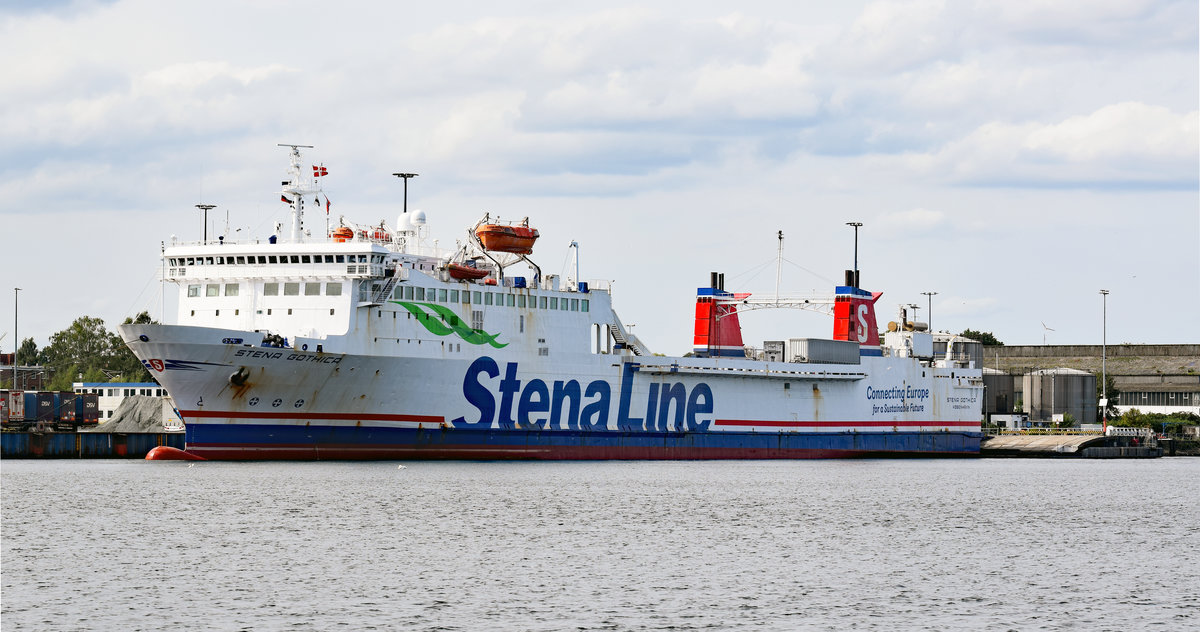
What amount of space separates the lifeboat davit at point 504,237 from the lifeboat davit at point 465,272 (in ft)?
5.70

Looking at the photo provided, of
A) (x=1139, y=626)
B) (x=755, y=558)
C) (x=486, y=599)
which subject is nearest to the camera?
(x=1139, y=626)

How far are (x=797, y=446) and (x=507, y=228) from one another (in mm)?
17990

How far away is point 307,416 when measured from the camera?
50938mm

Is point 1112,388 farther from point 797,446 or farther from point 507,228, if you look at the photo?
point 507,228

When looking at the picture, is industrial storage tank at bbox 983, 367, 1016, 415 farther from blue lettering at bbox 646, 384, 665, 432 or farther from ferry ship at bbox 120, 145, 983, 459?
blue lettering at bbox 646, 384, 665, 432

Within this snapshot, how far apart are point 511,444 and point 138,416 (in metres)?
28.9

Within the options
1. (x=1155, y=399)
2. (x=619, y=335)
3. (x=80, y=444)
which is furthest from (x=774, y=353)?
(x=1155, y=399)

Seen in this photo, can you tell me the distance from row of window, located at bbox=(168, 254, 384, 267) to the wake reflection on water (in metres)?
7.07

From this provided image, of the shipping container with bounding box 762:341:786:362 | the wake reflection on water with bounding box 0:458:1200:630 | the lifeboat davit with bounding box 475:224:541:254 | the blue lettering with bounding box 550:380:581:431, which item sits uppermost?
the lifeboat davit with bounding box 475:224:541:254

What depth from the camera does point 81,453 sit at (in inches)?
2571

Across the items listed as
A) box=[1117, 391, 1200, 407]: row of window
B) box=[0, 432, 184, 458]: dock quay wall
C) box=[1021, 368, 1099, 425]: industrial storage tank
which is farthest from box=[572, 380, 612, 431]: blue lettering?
box=[1117, 391, 1200, 407]: row of window

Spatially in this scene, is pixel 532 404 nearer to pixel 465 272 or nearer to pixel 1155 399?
pixel 465 272

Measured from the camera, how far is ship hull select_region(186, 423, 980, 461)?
50500mm

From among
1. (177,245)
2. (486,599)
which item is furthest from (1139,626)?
(177,245)
